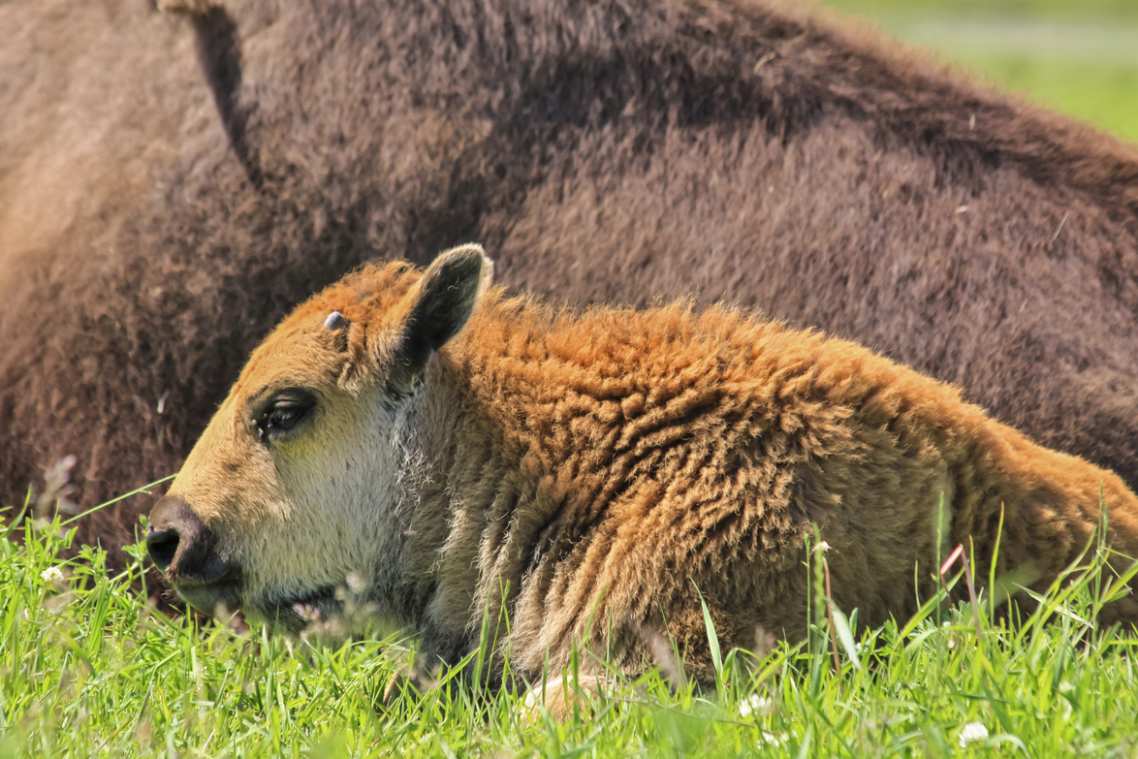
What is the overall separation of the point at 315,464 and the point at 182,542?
1.32 ft

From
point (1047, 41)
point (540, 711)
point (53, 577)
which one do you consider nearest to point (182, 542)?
point (53, 577)

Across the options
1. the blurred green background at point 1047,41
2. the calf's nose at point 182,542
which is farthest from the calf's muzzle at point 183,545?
the blurred green background at point 1047,41

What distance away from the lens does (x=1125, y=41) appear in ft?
120

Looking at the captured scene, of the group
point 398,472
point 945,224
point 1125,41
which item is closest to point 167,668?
point 398,472

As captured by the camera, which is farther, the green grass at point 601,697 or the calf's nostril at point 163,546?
the calf's nostril at point 163,546

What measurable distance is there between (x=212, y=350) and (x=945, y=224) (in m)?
2.36

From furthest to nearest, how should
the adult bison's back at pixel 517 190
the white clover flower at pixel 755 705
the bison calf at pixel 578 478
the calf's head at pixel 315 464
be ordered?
1. the adult bison's back at pixel 517 190
2. the calf's head at pixel 315 464
3. the bison calf at pixel 578 478
4. the white clover flower at pixel 755 705

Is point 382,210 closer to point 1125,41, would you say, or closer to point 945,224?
point 945,224

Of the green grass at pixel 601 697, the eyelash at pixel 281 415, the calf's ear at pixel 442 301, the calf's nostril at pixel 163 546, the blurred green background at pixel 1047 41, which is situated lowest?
the blurred green background at pixel 1047 41

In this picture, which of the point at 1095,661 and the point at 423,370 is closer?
the point at 1095,661

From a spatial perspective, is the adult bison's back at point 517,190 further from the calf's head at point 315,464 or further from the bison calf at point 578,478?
the calf's head at point 315,464

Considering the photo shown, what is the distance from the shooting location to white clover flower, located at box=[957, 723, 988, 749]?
3.11 m

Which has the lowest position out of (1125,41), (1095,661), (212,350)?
(1125,41)

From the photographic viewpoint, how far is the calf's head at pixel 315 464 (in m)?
4.44
